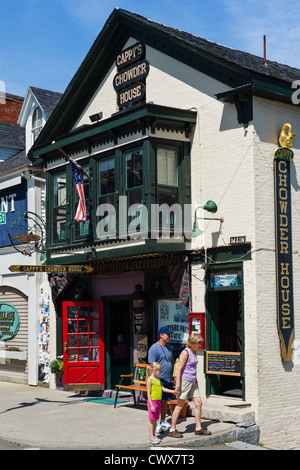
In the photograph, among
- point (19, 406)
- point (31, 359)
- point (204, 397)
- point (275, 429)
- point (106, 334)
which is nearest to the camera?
point (275, 429)

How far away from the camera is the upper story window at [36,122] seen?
22198 mm

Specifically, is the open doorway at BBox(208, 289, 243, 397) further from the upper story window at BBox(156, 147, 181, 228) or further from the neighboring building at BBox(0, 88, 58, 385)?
the neighboring building at BBox(0, 88, 58, 385)

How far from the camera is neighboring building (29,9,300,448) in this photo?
13008 millimetres

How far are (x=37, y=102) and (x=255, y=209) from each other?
11.6 metres

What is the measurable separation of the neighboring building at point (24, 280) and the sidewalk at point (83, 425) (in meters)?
3.21

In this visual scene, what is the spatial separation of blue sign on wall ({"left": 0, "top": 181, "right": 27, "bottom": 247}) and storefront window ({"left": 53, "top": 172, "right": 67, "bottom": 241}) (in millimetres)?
3081

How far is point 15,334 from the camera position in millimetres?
20625

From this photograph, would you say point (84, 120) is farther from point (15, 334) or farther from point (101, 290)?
point (15, 334)

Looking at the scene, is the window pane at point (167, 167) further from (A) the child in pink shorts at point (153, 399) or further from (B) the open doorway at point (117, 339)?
(A) the child in pink shorts at point (153, 399)

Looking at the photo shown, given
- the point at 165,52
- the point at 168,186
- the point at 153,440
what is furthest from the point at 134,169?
the point at 153,440

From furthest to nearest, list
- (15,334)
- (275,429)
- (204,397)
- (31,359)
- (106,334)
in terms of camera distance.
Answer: (15,334), (31,359), (106,334), (204,397), (275,429)

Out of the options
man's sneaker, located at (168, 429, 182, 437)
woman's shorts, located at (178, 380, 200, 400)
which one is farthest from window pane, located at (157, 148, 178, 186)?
man's sneaker, located at (168, 429, 182, 437)

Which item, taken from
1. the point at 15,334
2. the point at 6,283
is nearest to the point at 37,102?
the point at 6,283

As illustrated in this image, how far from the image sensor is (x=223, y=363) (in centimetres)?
1327
